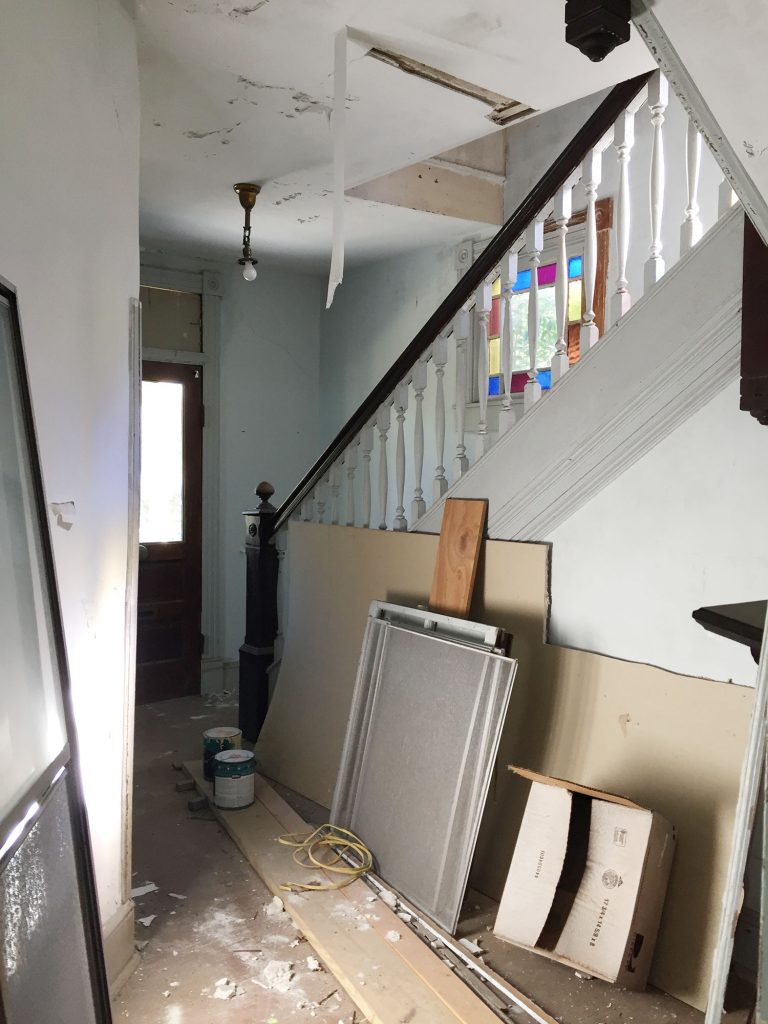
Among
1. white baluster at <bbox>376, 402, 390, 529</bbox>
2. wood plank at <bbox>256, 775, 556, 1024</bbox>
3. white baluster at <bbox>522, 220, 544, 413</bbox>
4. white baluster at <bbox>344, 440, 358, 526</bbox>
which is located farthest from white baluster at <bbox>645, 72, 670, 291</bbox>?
wood plank at <bbox>256, 775, 556, 1024</bbox>

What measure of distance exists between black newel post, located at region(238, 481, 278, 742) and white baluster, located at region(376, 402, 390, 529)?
0.79 m

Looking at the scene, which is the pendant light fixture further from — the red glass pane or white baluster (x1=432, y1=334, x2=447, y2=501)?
the red glass pane

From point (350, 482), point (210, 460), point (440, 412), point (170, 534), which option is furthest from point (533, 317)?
point (170, 534)

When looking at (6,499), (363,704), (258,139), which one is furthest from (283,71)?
(363,704)

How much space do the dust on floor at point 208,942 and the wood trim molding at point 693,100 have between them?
6.48 ft

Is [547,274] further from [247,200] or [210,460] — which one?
[210,460]

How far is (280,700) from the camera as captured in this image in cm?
360

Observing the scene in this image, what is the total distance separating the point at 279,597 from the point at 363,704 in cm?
111

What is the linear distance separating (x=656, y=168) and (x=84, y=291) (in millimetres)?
1563

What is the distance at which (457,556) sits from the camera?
2.71 meters

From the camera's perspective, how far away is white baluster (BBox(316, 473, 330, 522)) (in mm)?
3547

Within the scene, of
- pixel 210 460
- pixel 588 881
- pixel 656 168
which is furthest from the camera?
pixel 210 460

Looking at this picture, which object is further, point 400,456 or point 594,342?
point 400,456

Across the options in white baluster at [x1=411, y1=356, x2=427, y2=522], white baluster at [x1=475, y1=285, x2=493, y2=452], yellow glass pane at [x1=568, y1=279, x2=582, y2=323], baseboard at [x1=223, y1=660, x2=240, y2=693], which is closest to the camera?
white baluster at [x1=475, y1=285, x2=493, y2=452]
